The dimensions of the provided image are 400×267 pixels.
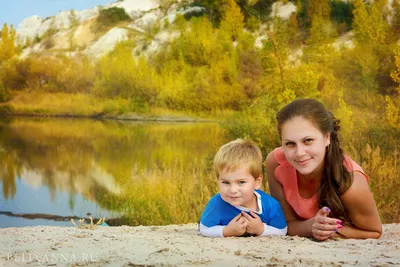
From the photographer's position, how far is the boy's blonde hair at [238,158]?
11.7 feet

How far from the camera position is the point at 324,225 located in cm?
362

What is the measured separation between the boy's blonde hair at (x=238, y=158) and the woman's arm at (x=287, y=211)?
455 mm

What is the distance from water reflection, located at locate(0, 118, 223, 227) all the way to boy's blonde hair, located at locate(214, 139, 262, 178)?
410cm

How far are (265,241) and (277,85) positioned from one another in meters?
5.00

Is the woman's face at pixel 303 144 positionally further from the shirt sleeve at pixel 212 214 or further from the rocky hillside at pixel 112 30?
the rocky hillside at pixel 112 30

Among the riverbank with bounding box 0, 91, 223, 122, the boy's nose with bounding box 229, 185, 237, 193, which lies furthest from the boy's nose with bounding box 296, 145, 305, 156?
the riverbank with bounding box 0, 91, 223, 122

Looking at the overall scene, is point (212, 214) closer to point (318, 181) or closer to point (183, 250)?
point (183, 250)

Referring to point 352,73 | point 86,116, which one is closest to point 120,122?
point 86,116

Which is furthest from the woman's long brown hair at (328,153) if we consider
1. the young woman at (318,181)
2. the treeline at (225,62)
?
the treeline at (225,62)

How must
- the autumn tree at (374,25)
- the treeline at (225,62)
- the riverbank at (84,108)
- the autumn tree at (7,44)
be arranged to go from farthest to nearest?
the autumn tree at (7,44) → the riverbank at (84,108) → the autumn tree at (374,25) → the treeline at (225,62)

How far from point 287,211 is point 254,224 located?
403 mm

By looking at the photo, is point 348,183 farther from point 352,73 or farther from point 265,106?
point 352,73

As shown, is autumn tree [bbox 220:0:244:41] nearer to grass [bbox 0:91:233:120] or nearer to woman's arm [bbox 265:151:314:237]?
Answer: grass [bbox 0:91:233:120]

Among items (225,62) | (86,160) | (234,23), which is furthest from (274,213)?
(234,23)
